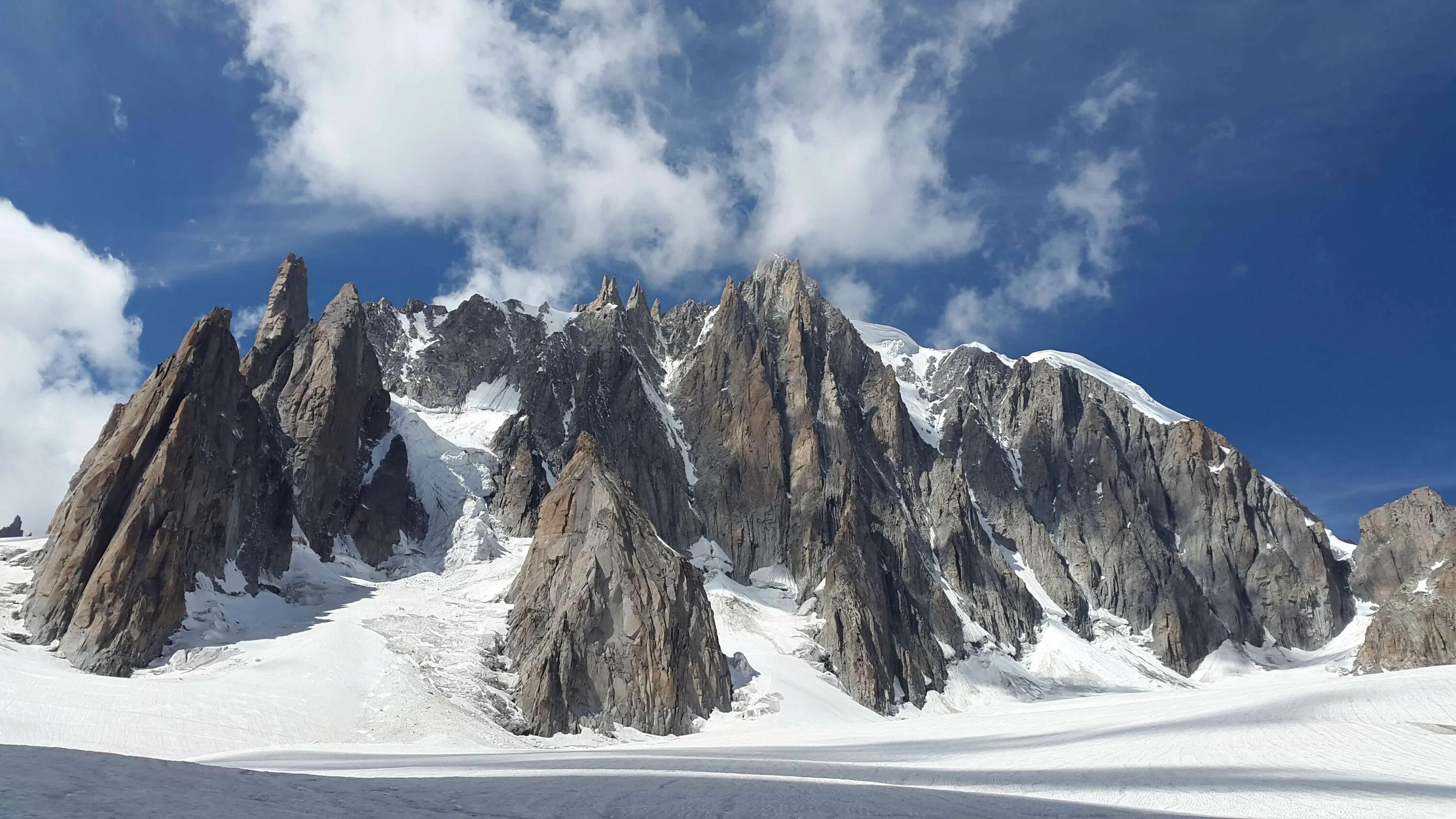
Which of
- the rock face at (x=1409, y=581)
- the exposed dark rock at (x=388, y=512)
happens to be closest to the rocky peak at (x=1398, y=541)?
the rock face at (x=1409, y=581)

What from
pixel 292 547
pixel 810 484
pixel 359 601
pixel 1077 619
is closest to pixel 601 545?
pixel 359 601

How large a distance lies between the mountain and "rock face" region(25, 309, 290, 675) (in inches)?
12.5

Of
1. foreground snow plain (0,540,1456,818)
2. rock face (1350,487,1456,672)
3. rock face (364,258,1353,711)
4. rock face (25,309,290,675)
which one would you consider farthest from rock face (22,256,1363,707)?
foreground snow plain (0,540,1456,818)

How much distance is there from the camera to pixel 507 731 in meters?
58.8

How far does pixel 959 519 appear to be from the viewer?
15262 cm

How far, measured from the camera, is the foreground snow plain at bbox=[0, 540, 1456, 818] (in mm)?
12672

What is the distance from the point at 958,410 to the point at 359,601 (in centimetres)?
13889

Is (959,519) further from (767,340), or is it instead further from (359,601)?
(359,601)

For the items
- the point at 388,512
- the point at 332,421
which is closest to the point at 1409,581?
the point at 388,512

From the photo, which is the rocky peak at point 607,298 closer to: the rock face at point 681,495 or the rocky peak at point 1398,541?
the rock face at point 681,495

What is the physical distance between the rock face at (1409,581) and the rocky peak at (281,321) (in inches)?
5729

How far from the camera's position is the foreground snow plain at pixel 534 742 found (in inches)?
499

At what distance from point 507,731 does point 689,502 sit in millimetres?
77736

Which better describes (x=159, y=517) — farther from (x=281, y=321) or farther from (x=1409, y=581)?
(x=1409, y=581)
